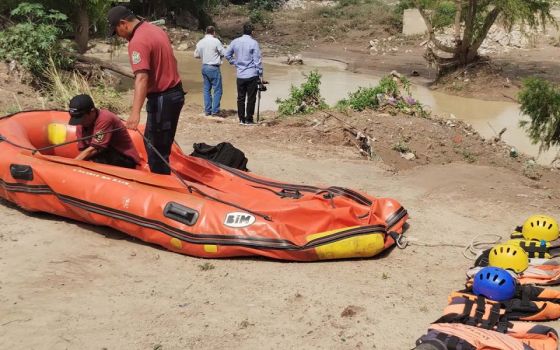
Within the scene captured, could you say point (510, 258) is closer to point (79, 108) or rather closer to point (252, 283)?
point (252, 283)

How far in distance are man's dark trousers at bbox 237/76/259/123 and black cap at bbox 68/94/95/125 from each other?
16.4 feet

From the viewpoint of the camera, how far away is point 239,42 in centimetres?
1035

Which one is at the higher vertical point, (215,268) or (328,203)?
(328,203)

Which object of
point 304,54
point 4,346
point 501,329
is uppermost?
point 501,329

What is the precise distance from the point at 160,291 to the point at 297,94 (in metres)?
7.32

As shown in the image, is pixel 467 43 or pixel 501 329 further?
pixel 467 43

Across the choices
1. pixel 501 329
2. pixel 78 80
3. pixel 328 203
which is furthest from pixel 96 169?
pixel 78 80

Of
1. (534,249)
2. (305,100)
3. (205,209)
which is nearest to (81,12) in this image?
(305,100)

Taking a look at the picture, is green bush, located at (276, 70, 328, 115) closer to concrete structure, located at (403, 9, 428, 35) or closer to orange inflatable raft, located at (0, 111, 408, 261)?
orange inflatable raft, located at (0, 111, 408, 261)

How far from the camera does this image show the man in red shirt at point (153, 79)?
17.5ft

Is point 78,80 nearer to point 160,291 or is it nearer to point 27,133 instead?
point 27,133

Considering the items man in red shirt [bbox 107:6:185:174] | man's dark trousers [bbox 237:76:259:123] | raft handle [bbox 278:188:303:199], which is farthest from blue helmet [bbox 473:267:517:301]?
man's dark trousers [bbox 237:76:259:123]

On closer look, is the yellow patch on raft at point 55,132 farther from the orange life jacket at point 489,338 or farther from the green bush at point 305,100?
the green bush at point 305,100

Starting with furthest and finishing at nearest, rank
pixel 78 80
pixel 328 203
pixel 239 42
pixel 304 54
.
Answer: pixel 304 54, pixel 78 80, pixel 239 42, pixel 328 203
